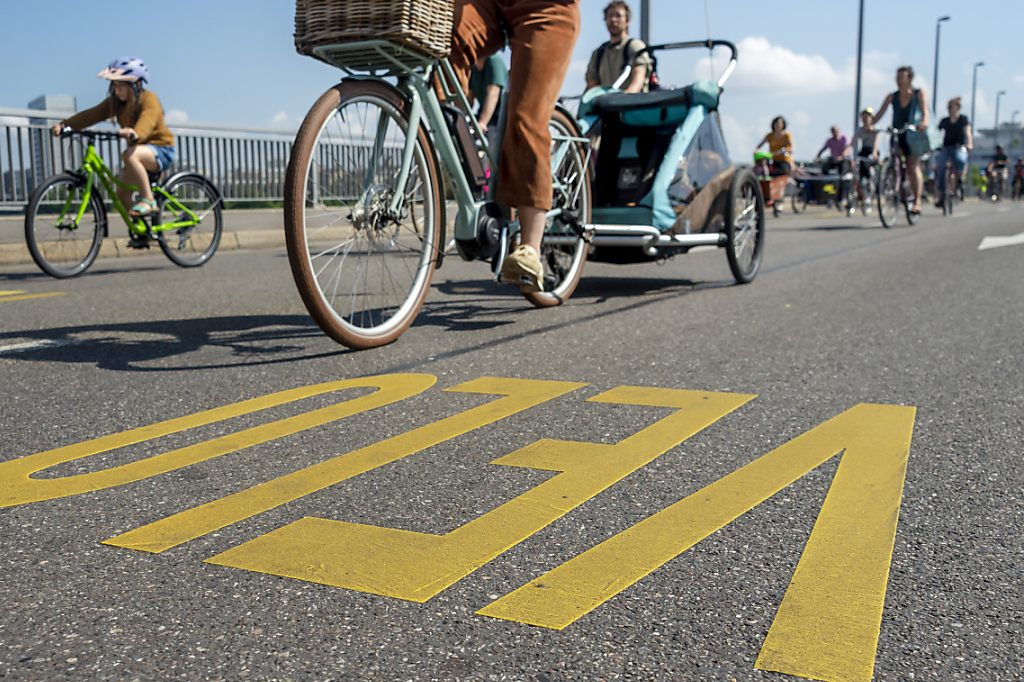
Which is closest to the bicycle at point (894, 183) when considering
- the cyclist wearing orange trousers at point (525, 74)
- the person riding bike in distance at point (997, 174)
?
the cyclist wearing orange trousers at point (525, 74)

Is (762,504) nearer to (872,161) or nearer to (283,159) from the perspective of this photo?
(283,159)

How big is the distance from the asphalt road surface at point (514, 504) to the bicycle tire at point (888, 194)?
10.4m

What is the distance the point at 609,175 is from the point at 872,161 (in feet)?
41.9

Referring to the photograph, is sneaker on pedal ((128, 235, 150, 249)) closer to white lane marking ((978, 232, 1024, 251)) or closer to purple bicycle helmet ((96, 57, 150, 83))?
purple bicycle helmet ((96, 57, 150, 83))

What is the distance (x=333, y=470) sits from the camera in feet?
8.11

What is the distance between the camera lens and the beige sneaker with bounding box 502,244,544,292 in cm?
445

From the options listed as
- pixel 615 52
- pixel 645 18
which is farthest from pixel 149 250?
pixel 645 18

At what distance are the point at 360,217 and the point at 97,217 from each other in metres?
4.50

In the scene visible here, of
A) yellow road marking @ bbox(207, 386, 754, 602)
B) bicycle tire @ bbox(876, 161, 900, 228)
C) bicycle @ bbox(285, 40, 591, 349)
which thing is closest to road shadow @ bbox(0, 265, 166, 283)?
bicycle @ bbox(285, 40, 591, 349)

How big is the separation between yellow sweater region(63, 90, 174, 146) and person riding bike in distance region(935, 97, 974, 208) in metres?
14.1

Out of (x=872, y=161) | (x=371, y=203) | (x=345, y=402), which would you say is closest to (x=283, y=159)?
(x=872, y=161)

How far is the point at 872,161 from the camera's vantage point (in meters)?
17.8

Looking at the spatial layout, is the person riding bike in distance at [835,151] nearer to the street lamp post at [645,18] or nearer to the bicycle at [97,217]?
the street lamp post at [645,18]

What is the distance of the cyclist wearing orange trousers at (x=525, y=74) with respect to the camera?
4.32 metres
